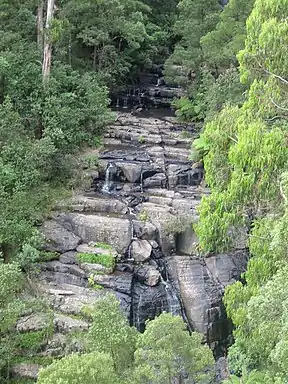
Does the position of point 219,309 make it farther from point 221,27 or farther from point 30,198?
point 221,27

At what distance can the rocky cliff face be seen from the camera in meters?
12.8

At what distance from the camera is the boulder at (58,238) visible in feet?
45.2

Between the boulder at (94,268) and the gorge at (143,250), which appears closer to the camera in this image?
the gorge at (143,250)

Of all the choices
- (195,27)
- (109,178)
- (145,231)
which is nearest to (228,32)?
(195,27)

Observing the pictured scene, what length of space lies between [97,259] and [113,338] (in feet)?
16.9

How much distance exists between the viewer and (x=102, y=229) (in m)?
14.3

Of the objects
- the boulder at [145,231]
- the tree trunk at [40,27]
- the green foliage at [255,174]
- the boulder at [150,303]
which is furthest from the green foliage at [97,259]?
the tree trunk at [40,27]

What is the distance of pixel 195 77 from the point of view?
2575cm

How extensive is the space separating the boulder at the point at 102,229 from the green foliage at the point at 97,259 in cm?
57

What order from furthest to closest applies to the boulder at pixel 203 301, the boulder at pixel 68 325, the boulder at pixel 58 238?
the boulder at pixel 58 238 → the boulder at pixel 203 301 → the boulder at pixel 68 325

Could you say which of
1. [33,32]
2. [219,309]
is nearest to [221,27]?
[33,32]

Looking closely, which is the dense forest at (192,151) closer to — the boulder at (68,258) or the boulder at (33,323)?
the boulder at (33,323)

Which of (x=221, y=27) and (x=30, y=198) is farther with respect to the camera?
(x=221, y=27)

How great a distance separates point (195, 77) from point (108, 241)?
14.4m
